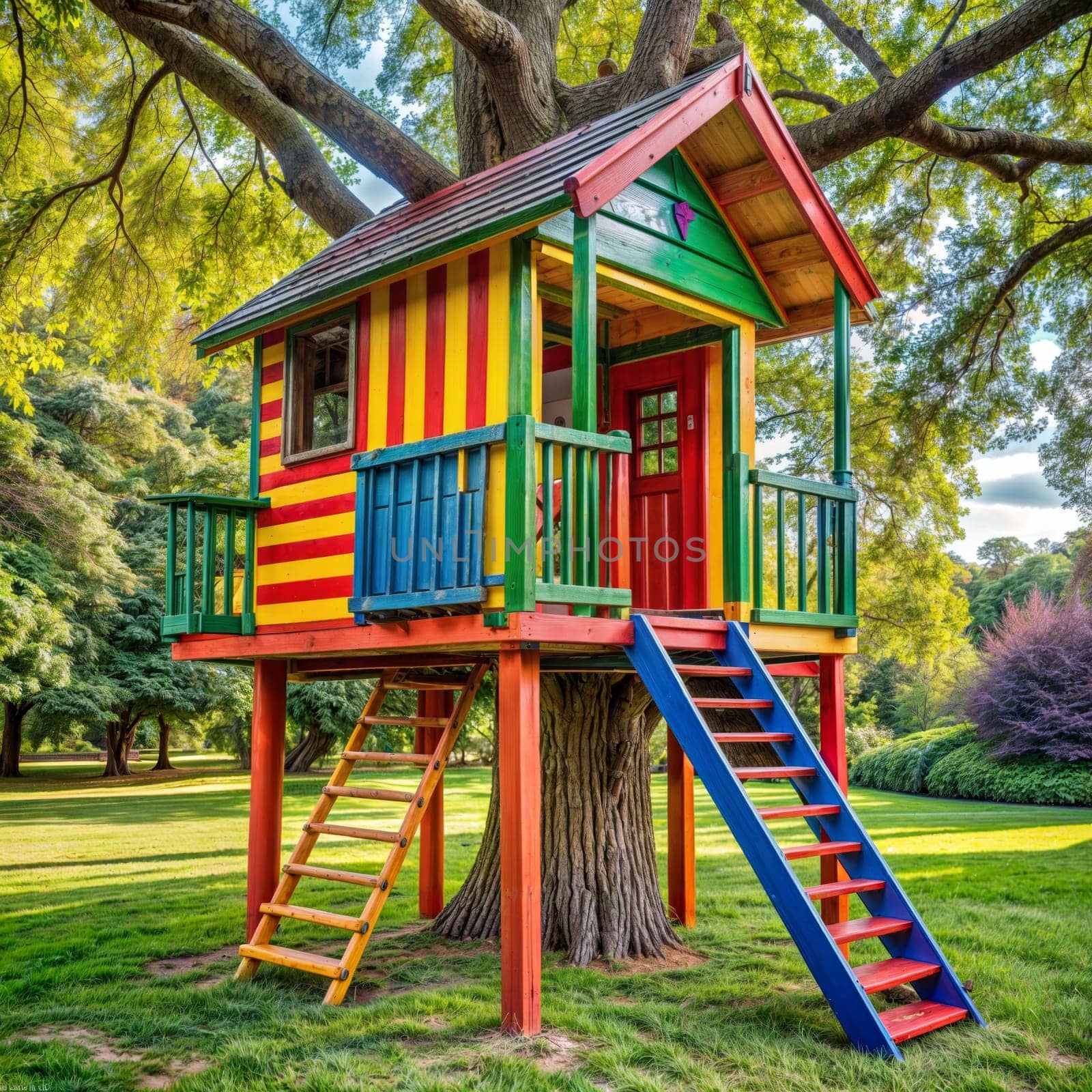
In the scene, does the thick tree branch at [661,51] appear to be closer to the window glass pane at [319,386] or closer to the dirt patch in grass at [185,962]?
the window glass pane at [319,386]

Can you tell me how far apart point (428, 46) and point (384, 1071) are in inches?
527

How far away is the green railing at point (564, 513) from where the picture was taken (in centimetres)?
546

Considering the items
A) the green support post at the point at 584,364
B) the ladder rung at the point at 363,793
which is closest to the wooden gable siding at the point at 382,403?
the green support post at the point at 584,364

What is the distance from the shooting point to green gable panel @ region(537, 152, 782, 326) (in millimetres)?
6500

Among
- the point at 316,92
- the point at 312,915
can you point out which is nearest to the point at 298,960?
the point at 312,915

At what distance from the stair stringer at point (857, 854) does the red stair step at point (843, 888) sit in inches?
2.2

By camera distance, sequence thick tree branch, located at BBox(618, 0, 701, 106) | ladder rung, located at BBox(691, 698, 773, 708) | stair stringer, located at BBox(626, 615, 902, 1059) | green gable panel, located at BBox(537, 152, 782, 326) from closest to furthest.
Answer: stair stringer, located at BBox(626, 615, 902, 1059) → ladder rung, located at BBox(691, 698, 773, 708) → green gable panel, located at BBox(537, 152, 782, 326) → thick tree branch, located at BBox(618, 0, 701, 106)

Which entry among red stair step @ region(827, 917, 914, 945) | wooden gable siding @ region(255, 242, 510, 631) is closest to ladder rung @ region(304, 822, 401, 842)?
wooden gable siding @ region(255, 242, 510, 631)

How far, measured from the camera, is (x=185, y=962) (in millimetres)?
7277

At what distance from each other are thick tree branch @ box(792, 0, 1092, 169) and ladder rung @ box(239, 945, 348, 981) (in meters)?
7.37

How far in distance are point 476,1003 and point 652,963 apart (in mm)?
1617

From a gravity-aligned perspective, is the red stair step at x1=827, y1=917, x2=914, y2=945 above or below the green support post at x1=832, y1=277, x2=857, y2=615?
below

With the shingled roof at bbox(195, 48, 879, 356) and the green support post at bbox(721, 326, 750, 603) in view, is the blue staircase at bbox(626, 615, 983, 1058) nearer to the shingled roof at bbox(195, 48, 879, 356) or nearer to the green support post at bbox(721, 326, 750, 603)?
the green support post at bbox(721, 326, 750, 603)

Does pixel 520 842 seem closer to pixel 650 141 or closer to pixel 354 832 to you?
pixel 354 832
